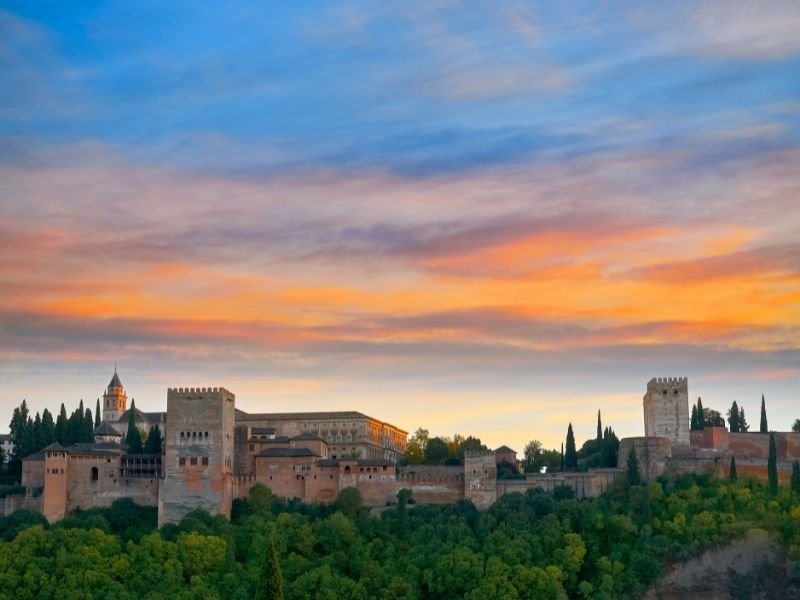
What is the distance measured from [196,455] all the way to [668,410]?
72.5 ft

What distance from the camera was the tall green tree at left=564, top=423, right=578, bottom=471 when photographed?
72.8m

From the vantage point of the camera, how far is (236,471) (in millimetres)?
68625

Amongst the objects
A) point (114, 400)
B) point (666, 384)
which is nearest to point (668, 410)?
point (666, 384)

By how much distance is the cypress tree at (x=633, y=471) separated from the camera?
67188mm

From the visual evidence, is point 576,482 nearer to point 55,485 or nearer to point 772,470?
point 772,470

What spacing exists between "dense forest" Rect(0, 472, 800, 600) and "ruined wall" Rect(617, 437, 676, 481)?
0.90 meters

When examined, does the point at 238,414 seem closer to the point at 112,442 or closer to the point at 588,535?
the point at 112,442

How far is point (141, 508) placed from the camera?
6662 cm

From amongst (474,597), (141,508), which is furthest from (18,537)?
(474,597)

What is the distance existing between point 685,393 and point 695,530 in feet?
38.0

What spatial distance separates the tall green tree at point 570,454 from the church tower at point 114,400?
40.0 metres

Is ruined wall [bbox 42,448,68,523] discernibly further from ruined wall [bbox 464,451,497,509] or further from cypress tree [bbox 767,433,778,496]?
cypress tree [bbox 767,433,778,496]

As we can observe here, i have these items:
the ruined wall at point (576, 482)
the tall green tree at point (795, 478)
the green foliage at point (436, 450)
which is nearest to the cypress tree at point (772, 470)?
the tall green tree at point (795, 478)

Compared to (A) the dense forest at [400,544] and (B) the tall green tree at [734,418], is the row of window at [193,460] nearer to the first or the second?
(A) the dense forest at [400,544]
